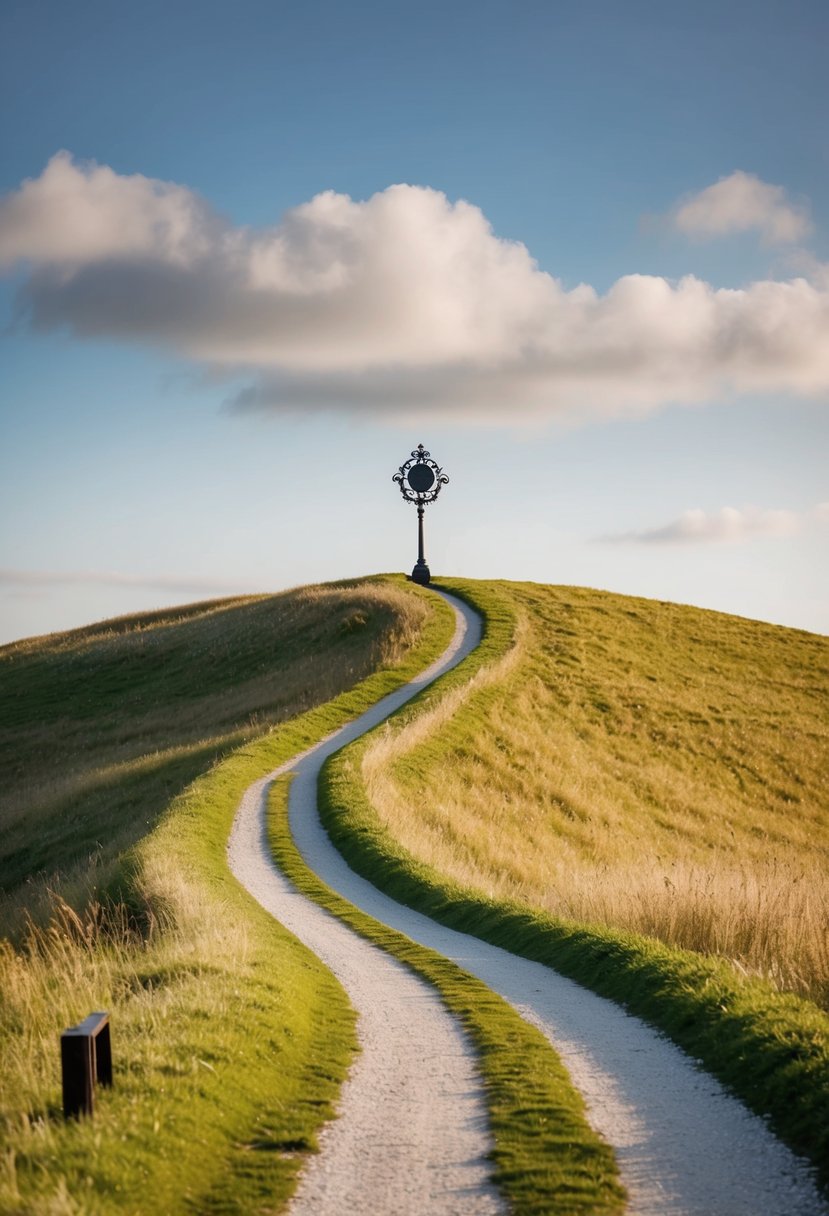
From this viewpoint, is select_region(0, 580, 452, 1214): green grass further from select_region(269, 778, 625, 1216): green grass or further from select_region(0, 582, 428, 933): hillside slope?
select_region(0, 582, 428, 933): hillside slope

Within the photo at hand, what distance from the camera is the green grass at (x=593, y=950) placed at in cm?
881

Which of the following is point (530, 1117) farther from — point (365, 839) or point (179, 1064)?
point (365, 839)

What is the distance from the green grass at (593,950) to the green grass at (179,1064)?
3.44 metres

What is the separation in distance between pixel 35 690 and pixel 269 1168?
57.6 m

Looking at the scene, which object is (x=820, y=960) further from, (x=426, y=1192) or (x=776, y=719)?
(x=776, y=719)

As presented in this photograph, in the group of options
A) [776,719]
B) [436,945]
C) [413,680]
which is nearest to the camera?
[436,945]

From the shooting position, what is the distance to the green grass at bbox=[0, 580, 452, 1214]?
6.83 m

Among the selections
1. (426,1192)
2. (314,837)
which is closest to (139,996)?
(426,1192)

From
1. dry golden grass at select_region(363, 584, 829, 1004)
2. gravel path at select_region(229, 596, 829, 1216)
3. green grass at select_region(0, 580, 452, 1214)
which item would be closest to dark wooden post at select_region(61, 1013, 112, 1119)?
→ green grass at select_region(0, 580, 452, 1214)

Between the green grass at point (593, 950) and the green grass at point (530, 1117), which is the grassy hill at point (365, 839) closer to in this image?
the green grass at point (593, 950)

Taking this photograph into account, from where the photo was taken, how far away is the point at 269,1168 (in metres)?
7.43

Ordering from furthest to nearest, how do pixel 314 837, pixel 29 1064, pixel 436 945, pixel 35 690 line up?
pixel 35 690 < pixel 314 837 < pixel 436 945 < pixel 29 1064

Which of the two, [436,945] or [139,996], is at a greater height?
[139,996]

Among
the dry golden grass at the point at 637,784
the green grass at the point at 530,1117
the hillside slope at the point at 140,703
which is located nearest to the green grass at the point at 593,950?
the dry golden grass at the point at 637,784
